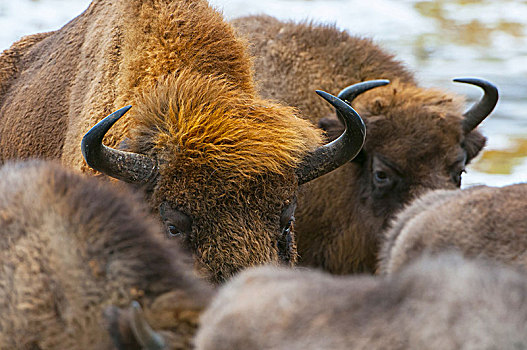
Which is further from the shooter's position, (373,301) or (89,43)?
(89,43)

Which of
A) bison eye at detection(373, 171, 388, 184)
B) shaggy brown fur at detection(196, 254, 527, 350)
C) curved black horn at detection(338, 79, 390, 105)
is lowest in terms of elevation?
bison eye at detection(373, 171, 388, 184)

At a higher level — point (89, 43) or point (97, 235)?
point (89, 43)

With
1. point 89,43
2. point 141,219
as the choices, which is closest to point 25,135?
point 89,43

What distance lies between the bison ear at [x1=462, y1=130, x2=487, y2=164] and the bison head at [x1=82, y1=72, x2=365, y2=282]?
201 centimetres

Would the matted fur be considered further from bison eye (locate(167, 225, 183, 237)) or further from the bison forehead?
the bison forehead

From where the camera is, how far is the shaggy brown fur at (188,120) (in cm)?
392

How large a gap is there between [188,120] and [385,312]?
2306 millimetres

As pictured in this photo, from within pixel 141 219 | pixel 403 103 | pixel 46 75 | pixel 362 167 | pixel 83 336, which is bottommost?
pixel 362 167

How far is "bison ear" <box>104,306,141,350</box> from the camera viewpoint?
7.40ft

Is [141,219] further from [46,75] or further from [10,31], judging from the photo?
[10,31]

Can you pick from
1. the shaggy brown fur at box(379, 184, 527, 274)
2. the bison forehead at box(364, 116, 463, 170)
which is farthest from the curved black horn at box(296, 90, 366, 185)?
the bison forehead at box(364, 116, 463, 170)

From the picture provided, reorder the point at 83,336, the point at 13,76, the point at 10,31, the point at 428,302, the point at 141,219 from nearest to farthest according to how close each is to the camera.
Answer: the point at 428,302
the point at 83,336
the point at 141,219
the point at 13,76
the point at 10,31

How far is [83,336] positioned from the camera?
243 cm

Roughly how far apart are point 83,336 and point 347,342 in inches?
36.7
